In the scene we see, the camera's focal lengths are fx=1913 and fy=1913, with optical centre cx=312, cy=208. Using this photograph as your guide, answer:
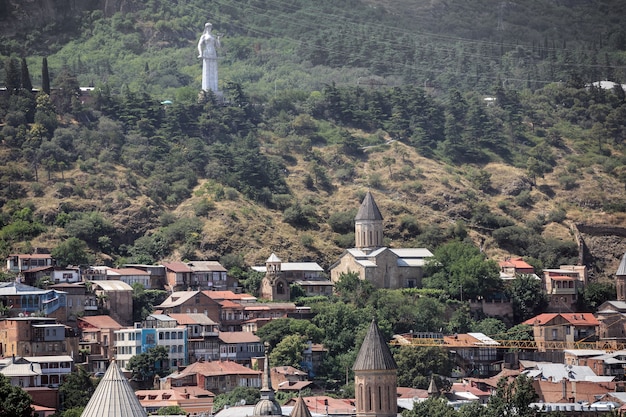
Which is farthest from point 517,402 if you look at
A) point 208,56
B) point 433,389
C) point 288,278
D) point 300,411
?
point 208,56

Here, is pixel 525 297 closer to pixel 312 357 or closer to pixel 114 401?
pixel 312 357

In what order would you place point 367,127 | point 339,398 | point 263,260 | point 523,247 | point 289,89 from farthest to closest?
point 289,89, point 367,127, point 523,247, point 263,260, point 339,398

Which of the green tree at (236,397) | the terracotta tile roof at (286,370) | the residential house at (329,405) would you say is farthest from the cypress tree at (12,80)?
the residential house at (329,405)

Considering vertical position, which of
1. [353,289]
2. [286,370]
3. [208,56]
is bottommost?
[286,370]

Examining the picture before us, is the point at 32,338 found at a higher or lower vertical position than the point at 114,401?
higher

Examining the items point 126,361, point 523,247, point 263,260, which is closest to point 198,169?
point 263,260

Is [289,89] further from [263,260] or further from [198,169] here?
[263,260]
